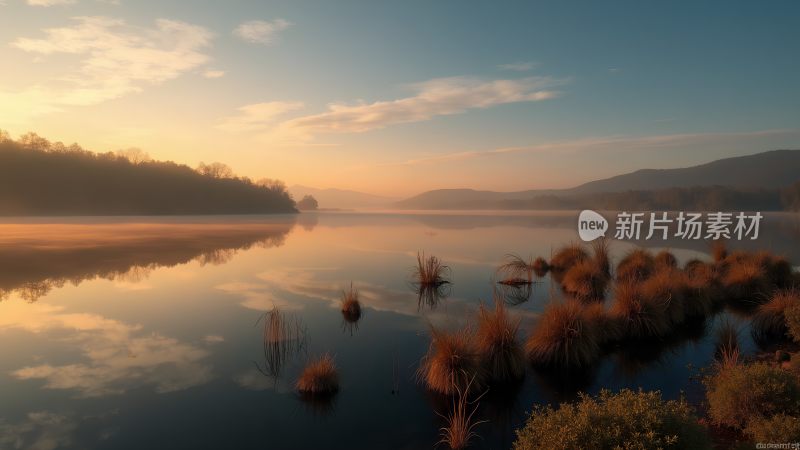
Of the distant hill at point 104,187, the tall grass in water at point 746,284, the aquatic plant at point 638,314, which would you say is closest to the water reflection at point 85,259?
the aquatic plant at point 638,314

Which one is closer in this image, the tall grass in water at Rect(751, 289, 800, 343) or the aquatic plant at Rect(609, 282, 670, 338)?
the aquatic plant at Rect(609, 282, 670, 338)

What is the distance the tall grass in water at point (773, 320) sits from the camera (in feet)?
40.8

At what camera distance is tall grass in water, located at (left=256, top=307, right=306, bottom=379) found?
32.8 ft

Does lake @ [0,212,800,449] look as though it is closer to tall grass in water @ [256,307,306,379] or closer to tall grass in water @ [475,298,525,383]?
tall grass in water @ [256,307,306,379]

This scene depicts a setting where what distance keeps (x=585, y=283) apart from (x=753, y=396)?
12.0 m

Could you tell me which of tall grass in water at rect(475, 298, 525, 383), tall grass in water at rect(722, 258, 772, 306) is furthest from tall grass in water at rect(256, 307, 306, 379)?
tall grass in water at rect(722, 258, 772, 306)

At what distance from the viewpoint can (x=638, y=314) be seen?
12.3 metres

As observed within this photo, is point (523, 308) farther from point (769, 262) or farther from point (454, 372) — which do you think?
point (769, 262)

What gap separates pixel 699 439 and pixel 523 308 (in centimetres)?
1088

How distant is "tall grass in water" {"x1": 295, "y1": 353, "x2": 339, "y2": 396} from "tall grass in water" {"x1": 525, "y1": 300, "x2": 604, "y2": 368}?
4.93 metres

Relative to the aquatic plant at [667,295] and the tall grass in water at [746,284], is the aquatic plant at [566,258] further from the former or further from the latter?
the aquatic plant at [667,295]

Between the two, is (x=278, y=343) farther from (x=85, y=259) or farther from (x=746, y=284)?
(x=85, y=259)

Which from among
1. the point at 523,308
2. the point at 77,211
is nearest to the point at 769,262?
the point at 523,308

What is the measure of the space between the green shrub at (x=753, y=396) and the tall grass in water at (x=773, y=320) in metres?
7.74
